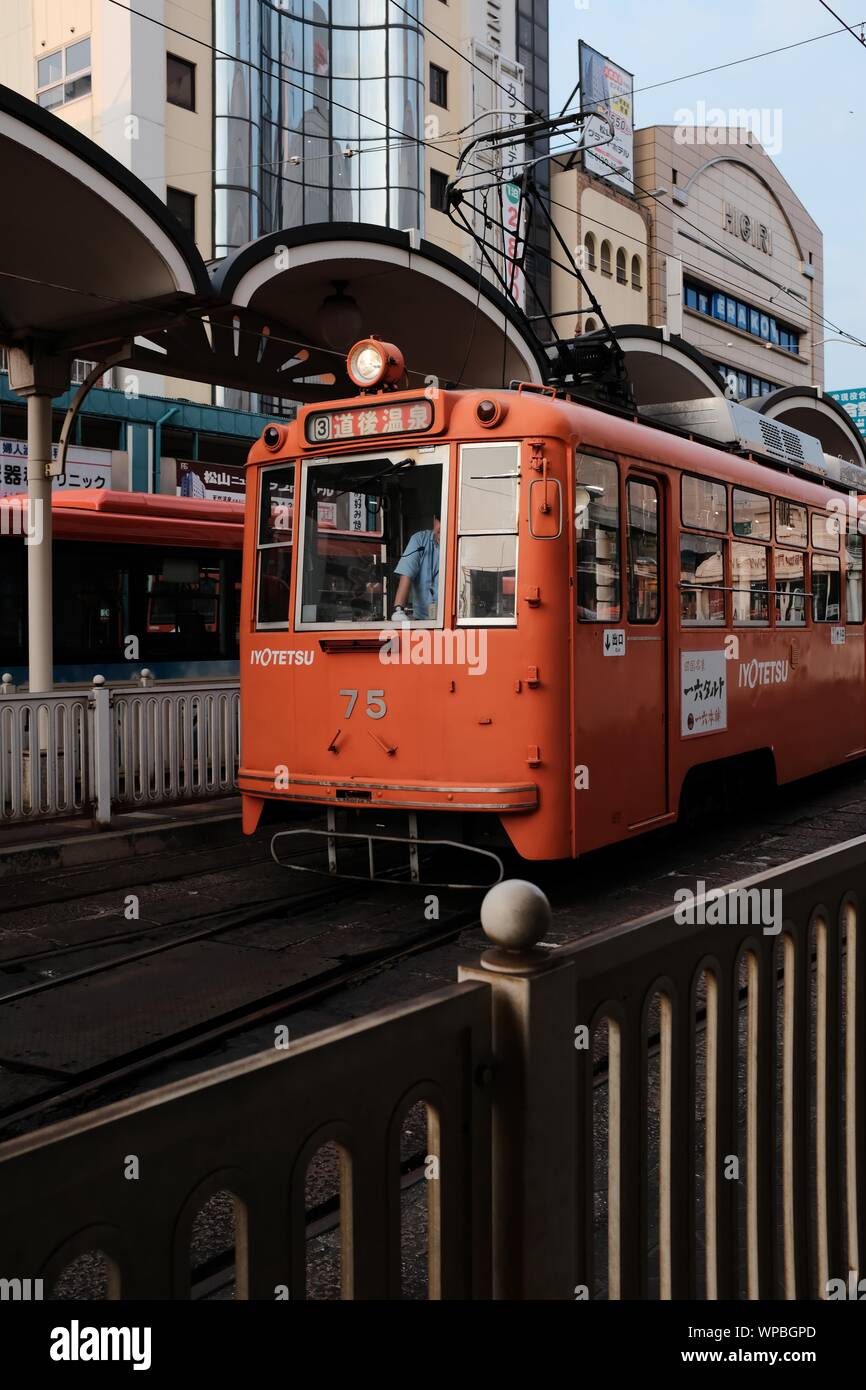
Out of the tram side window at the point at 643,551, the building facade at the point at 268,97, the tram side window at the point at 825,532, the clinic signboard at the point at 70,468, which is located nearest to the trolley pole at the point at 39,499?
the tram side window at the point at 643,551

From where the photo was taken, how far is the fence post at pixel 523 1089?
1949 mm

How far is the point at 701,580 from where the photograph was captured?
9.03 m

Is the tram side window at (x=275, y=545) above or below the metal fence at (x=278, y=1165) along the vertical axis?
above

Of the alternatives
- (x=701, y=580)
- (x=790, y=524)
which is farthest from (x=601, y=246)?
(x=701, y=580)

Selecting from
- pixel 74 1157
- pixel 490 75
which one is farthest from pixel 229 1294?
pixel 490 75

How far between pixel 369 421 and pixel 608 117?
128 ft

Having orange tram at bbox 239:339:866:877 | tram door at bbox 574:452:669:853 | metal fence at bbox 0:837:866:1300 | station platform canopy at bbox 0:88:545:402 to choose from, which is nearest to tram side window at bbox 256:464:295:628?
orange tram at bbox 239:339:866:877

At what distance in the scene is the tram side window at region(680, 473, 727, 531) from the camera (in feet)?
28.8

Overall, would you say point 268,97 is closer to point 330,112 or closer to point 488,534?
point 330,112

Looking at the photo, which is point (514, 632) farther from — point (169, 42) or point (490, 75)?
point (490, 75)

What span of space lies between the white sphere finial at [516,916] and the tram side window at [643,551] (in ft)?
20.5

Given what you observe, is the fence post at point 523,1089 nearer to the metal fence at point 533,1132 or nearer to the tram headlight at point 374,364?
the metal fence at point 533,1132

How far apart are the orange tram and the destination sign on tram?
14mm

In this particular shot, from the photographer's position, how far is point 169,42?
2878 centimetres
